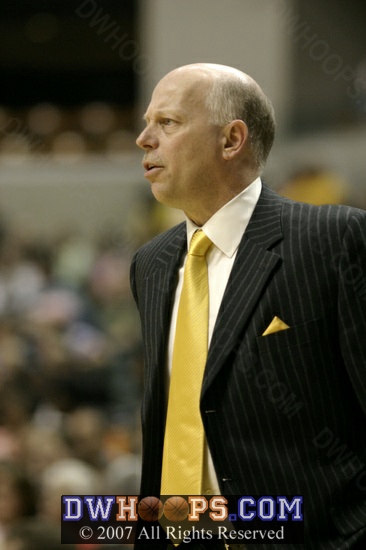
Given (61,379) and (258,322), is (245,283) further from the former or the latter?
(61,379)

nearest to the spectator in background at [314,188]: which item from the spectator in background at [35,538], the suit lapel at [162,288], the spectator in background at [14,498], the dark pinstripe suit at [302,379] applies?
the spectator in background at [14,498]

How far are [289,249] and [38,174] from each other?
10.3 metres

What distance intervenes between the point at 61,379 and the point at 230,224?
5082 mm

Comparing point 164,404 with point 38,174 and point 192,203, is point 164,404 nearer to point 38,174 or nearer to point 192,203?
point 192,203

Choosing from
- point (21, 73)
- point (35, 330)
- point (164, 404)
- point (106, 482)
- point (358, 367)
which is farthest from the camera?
point (21, 73)

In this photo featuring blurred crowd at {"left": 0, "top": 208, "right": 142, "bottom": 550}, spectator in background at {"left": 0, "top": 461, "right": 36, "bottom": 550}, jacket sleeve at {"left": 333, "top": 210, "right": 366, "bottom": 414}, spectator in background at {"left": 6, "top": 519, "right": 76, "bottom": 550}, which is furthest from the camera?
blurred crowd at {"left": 0, "top": 208, "right": 142, "bottom": 550}

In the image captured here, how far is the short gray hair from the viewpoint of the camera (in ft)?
6.66

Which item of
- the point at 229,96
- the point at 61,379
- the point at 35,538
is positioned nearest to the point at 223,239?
the point at 229,96

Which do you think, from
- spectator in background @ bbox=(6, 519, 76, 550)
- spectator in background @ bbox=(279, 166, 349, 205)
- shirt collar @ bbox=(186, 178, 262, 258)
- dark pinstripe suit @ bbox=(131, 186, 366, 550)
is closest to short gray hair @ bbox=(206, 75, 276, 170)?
shirt collar @ bbox=(186, 178, 262, 258)

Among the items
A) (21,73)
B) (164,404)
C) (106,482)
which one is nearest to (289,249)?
(164,404)

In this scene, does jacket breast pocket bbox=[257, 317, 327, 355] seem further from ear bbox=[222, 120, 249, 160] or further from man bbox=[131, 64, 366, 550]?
ear bbox=[222, 120, 249, 160]

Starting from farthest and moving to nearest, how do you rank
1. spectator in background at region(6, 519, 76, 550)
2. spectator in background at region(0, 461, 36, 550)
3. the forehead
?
1. spectator in background at region(0, 461, 36, 550)
2. spectator in background at region(6, 519, 76, 550)
3. the forehead

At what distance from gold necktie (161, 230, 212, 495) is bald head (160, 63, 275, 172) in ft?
0.78

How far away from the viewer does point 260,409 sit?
1.90 m
